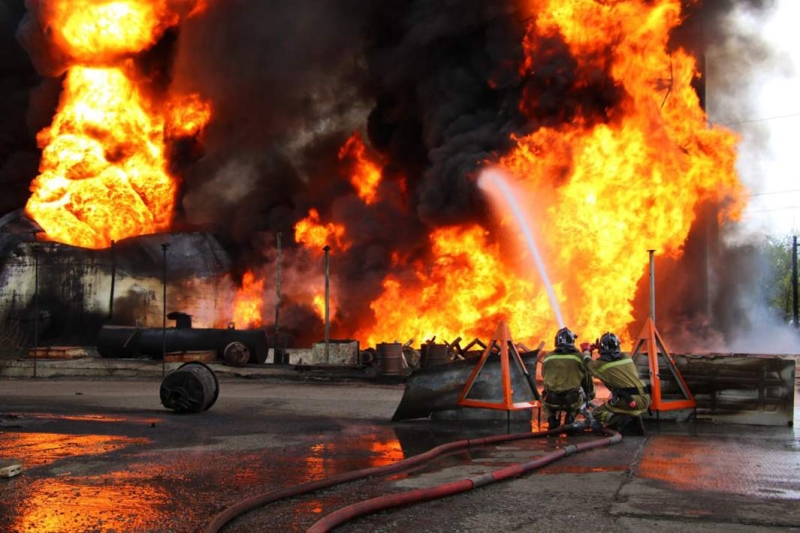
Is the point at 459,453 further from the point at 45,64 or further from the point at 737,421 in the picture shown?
the point at 45,64

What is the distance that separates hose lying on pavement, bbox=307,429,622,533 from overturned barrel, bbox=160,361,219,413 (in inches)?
225

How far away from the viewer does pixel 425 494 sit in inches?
225

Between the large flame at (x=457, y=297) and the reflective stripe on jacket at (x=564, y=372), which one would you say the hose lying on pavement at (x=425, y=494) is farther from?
the large flame at (x=457, y=297)

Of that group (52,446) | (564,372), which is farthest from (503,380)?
(52,446)

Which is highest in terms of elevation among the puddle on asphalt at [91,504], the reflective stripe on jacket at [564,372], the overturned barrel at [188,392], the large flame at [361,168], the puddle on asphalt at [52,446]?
the large flame at [361,168]

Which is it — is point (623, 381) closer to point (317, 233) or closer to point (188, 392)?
point (188, 392)

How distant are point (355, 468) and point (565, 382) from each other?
11.4 feet

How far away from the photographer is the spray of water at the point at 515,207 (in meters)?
23.2

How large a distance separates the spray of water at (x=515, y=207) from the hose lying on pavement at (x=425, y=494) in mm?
15622

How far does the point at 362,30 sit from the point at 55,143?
42.7 ft

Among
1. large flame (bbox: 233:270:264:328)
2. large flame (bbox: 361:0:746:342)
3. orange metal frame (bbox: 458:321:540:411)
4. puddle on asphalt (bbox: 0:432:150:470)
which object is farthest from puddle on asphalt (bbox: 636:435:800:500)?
large flame (bbox: 233:270:264:328)

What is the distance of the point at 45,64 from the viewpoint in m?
32.2

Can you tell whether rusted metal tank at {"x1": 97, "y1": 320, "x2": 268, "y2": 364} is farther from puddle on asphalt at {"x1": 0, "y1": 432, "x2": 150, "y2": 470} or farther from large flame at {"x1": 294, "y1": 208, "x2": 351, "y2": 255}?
puddle on asphalt at {"x1": 0, "y1": 432, "x2": 150, "y2": 470}

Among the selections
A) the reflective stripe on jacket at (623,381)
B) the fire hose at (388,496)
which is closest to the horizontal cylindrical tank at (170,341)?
the reflective stripe on jacket at (623,381)
